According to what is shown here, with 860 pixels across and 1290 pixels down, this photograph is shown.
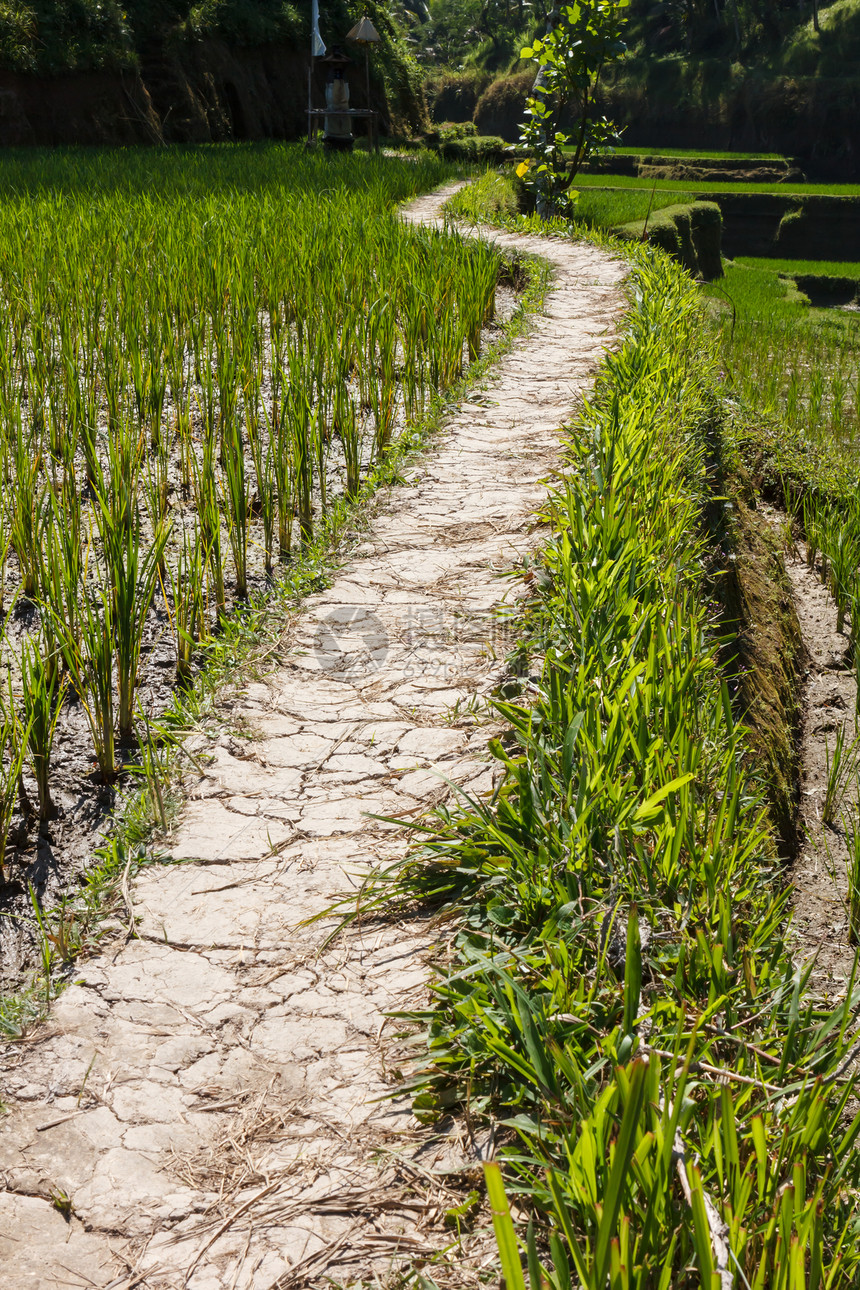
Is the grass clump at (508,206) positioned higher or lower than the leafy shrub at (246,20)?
lower

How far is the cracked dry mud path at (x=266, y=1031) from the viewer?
1118mm

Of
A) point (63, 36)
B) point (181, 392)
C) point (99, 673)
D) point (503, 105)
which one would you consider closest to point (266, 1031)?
point (99, 673)

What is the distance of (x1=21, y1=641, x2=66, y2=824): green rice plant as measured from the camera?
1.83 metres

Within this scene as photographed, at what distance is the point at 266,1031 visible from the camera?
4.61ft

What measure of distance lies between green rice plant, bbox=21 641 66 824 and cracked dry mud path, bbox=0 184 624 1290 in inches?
12.1

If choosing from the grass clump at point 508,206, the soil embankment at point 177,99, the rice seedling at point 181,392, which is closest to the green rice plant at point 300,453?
the rice seedling at point 181,392

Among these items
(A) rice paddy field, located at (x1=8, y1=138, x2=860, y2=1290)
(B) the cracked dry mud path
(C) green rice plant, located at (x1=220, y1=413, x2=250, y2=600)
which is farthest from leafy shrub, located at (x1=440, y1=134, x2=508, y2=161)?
(B) the cracked dry mud path

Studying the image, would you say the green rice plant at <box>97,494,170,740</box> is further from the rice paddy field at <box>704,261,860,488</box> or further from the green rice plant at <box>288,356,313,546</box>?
the rice paddy field at <box>704,261,860,488</box>

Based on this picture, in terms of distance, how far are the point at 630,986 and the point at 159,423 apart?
Result: 2.69 meters

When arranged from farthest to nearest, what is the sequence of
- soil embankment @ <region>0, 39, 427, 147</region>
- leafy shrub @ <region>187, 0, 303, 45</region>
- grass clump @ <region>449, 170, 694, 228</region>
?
leafy shrub @ <region>187, 0, 303, 45</region>
soil embankment @ <region>0, 39, 427, 147</region>
grass clump @ <region>449, 170, 694, 228</region>

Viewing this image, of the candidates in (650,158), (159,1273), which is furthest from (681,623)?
(650,158)

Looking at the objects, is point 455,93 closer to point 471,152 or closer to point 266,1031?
point 471,152

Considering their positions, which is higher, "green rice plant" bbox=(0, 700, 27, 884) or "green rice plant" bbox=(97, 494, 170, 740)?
"green rice plant" bbox=(97, 494, 170, 740)

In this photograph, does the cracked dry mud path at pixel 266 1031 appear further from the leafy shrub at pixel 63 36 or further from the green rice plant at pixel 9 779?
the leafy shrub at pixel 63 36
